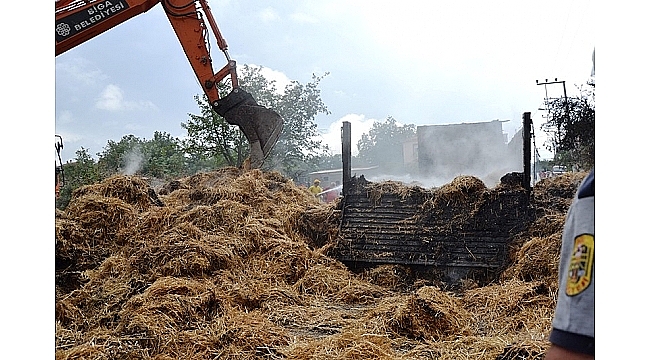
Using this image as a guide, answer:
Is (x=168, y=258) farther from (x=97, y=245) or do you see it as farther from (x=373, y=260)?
(x=373, y=260)

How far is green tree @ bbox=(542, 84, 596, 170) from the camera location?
1.75 m

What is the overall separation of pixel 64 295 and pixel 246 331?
810 millimetres

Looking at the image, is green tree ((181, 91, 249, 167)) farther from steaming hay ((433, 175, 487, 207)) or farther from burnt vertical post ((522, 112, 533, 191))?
burnt vertical post ((522, 112, 533, 191))

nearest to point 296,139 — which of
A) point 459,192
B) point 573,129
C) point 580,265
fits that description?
point 459,192

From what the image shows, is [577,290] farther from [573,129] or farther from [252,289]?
[252,289]

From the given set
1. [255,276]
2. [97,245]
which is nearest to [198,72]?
[97,245]

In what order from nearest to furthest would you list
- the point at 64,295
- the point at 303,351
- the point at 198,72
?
the point at 303,351, the point at 64,295, the point at 198,72

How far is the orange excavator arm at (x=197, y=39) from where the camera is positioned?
2.55m

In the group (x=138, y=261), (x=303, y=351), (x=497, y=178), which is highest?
(x=497, y=178)

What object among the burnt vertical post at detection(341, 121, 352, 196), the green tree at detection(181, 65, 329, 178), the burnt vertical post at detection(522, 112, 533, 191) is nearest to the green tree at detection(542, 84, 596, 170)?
the burnt vertical post at detection(522, 112, 533, 191)

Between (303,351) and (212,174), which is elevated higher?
(212,174)

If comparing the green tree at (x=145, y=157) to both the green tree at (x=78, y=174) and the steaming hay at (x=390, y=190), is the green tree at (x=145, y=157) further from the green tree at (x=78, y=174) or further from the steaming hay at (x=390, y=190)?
the steaming hay at (x=390, y=190)

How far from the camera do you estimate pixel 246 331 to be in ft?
5.98

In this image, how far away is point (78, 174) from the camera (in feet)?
9.05
